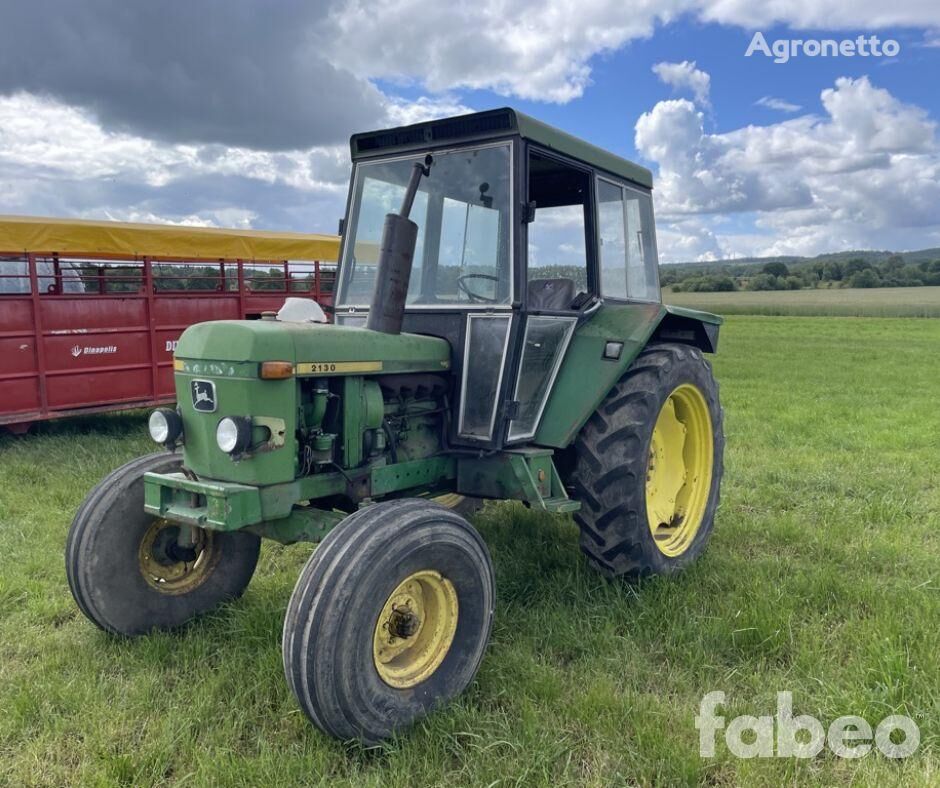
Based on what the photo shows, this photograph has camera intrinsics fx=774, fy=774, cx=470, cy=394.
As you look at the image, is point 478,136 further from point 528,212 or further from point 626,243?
point 626,243

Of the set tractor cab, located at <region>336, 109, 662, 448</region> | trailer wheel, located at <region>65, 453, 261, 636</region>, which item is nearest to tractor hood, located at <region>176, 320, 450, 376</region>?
tractor cab, located at <region>336, 109, 662, 448</region>

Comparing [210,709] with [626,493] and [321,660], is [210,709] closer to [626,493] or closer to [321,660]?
[321,660]

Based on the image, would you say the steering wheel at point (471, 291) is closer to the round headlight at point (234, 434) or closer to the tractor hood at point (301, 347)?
the tractor hood at point (301, 347)

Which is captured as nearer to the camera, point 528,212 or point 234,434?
point 234,434

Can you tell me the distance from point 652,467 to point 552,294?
1.21 metres

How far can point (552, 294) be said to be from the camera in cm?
428

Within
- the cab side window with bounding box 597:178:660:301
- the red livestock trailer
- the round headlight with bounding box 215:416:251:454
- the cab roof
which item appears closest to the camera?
the round headlight with bounding box 215:416:251:454

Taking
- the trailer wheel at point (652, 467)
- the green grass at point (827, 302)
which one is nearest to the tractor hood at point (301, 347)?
the trailer wheel at point (652, 467)

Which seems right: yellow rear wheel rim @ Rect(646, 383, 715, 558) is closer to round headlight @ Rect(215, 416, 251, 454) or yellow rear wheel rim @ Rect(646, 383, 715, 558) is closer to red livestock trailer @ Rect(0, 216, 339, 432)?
round headlight @ Rect(215, 416, 251, 454)

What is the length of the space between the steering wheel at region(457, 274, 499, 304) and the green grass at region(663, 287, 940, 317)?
1045 inches

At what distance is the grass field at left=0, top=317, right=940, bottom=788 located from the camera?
106 inches

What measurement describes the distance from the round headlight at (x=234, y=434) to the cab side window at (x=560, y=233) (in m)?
1.72

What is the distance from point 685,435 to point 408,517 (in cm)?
249

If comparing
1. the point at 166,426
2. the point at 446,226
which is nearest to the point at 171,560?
the point at 166,426
